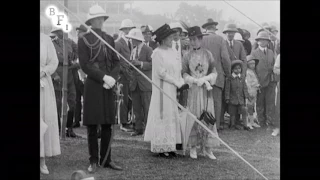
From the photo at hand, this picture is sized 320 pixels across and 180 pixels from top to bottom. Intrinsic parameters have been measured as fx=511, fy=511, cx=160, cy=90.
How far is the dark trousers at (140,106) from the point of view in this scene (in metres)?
5.53

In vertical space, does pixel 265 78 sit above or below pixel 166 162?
above

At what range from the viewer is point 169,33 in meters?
5.46

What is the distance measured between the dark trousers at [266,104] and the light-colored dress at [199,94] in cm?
54

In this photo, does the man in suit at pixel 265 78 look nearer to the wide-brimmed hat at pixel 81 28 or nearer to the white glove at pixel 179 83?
the white glove at pixel 179 83

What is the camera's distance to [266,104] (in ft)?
18.6

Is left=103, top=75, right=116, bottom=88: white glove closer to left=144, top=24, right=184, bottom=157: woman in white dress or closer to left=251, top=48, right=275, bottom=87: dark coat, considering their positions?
left=144, top=24, right=184, bottom=157: woman in white dress

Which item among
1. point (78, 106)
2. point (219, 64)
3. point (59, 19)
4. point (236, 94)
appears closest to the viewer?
point (59, 19)

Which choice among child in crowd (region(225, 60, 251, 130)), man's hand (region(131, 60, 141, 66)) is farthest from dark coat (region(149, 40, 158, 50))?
child in crowd (region(225, 60, 251, 130))

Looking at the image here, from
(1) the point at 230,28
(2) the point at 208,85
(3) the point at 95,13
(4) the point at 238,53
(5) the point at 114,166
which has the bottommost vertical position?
(5) the point at 114,166

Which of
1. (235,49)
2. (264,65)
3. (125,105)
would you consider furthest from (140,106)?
(264,65)

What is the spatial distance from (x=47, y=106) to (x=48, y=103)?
0.03 metres

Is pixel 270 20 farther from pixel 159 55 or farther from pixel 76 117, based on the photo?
pixel 76 117

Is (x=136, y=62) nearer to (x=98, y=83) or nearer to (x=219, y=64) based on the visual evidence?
(x=98, y=83)

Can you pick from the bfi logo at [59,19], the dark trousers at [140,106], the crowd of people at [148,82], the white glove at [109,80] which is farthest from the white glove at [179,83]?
the bfi logo at [59,19]
